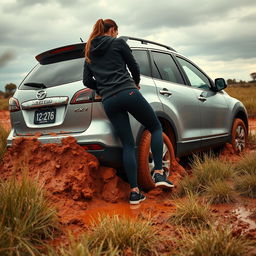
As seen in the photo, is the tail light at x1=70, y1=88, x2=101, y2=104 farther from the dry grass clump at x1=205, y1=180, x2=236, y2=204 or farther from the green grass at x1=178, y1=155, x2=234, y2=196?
the dry grass clump at x1=205, y1=180, x2=236, y2=204

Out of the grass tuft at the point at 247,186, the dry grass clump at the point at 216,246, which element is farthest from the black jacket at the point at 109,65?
the dry grass clump at the point at 216,246

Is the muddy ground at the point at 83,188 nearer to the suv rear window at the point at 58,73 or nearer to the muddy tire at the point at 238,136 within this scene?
the suv rear window at the point at 58,73

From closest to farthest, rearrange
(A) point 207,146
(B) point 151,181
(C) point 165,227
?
1. (C) point 165,227
2. (B) point 151,181
3. (A) point 207,146

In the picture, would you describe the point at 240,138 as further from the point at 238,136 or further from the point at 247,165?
the point at 247,165

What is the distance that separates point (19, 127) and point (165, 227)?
2152 millimetres

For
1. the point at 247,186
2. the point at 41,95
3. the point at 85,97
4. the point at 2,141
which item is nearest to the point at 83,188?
the point at 85,97

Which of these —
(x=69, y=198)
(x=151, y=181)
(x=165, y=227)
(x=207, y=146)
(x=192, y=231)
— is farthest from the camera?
(x=207, y=146)

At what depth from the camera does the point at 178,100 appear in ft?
15.2

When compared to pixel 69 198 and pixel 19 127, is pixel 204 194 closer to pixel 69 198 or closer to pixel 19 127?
pixel 69 198

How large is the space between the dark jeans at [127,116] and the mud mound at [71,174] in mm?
296

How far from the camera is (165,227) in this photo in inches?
112

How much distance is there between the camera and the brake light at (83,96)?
3.59 metres

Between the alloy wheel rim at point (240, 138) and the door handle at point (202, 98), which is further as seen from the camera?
the alloy wheel rim at point (240, 138)

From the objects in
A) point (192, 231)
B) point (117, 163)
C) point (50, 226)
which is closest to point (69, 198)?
point (117, 163)
